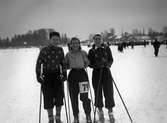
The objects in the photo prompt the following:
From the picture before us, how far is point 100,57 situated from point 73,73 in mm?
691

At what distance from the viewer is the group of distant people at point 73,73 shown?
463 centimetres

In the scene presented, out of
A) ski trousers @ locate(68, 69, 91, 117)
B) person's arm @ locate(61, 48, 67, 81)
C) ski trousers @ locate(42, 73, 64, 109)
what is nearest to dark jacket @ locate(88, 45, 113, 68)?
ski trousers @ locate(68, 69, 91, 117)

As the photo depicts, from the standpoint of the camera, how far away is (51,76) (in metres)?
4.64

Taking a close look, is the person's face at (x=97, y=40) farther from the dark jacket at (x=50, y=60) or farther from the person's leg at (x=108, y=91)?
the dark jacket at (x=50, y=60)

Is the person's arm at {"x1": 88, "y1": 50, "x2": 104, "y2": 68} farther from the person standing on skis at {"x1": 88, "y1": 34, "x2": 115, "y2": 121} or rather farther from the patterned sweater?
the patterned sweater

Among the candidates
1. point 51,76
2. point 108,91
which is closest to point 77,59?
point 51,76

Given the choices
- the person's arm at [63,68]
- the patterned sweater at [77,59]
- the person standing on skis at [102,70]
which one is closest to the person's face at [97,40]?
the person standing on skis at [102,70]

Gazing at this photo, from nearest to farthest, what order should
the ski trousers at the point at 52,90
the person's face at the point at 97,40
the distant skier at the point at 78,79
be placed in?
the ski trousers at the point at 52,90, the distant skier at the point at 78,79, the person's face at the point at 97,40

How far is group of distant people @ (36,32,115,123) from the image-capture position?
463cm

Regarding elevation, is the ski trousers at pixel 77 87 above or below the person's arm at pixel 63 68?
below

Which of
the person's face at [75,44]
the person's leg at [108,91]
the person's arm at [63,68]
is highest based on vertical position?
the person's face at [75,44]

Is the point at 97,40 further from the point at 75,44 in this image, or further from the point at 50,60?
the point at 50,60

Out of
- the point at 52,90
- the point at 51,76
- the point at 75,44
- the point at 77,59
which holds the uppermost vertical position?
the point at 75,44

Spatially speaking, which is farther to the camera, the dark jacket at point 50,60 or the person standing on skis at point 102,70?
the person standing on skis at point 102,70
